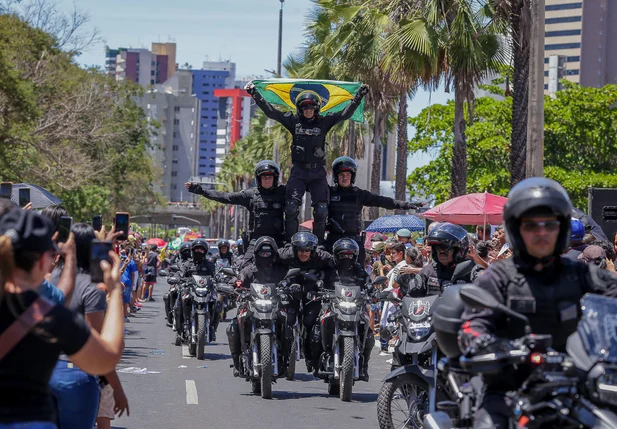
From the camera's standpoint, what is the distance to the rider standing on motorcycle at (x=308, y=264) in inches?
524

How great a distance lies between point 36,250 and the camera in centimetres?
423

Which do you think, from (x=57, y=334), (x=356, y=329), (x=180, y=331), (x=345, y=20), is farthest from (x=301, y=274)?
(x=345, y=20)

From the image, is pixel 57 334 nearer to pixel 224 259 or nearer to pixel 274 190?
pixel 274 190

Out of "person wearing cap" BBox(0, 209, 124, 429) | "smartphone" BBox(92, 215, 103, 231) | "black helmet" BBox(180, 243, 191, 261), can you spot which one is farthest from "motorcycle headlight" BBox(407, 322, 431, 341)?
"black helmet" BBox(180, 243, 191, 261)

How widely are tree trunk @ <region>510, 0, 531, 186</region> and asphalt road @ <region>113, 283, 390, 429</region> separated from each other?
4.66 m

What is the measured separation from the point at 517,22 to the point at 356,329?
991 cm

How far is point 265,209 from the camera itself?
14406 millimetres

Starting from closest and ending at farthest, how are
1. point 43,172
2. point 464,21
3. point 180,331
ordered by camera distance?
point 180,331
point 464,21
point 43,172

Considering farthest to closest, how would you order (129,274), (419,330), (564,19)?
(564,19) < (129,274) < (419,330)

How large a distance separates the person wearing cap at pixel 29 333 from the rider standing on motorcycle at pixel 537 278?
162 centimetres

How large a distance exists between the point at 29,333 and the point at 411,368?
16.0 ft

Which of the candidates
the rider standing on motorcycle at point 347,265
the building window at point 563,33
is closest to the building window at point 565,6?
the building window at point 563,33

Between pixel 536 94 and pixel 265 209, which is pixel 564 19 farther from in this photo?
pixel 265 209

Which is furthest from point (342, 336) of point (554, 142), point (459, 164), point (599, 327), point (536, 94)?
point (554, 142)
